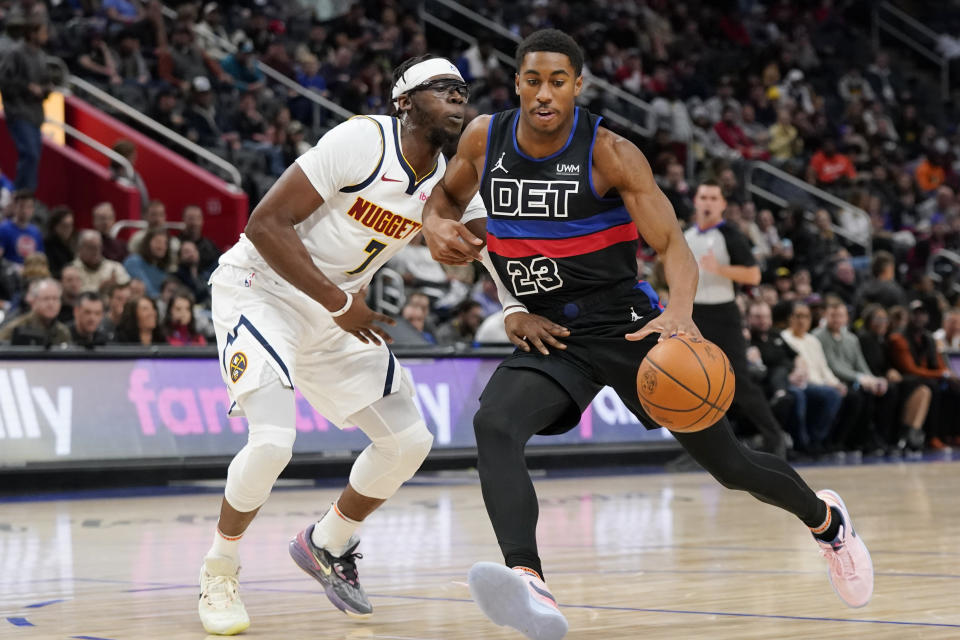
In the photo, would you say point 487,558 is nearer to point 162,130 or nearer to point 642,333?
point 642,333

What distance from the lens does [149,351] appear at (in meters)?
10.7

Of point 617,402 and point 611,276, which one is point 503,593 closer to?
point 611,276

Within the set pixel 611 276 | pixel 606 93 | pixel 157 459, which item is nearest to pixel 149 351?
pixel 157 459

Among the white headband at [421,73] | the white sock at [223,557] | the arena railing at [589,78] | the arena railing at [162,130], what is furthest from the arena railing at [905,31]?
the white sock at [223,557]

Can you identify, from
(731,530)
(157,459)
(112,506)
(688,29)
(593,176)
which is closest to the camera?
(593,176)

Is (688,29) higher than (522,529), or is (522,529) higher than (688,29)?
(522,529)

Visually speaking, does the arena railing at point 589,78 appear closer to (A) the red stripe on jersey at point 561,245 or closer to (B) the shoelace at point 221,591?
(A) the red stripe on jersey at point 561,245

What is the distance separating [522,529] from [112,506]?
5915mm

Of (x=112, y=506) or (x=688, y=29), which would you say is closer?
(x=112, y=506)

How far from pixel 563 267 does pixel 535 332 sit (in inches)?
9.5

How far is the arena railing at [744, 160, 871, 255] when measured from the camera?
20.5m

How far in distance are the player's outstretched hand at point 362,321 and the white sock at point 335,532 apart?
855 millimetres

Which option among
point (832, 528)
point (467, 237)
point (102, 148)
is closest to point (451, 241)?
point (467, 237)

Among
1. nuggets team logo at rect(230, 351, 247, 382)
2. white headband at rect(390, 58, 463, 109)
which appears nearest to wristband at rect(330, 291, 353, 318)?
nuggets team logo at rect(230, 351, 247, 382)
